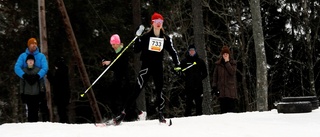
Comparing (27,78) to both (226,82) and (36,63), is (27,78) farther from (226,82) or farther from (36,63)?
(226,82)

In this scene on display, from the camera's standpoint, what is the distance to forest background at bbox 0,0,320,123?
15.8 m

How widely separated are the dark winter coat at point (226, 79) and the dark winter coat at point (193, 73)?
39 centimetres

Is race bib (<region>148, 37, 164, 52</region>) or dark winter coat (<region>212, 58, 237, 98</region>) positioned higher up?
race bib (<region>148, 37, 164, 52</region>)

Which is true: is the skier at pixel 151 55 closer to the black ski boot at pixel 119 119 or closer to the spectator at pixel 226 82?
the black ski boot at pixel 119 119

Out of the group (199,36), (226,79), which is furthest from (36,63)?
(199,36)

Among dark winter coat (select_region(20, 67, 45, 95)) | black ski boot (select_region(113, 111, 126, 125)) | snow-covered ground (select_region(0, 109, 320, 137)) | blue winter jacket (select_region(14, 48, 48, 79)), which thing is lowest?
snow-covered ground (select_region(0, 109, 320, 137))

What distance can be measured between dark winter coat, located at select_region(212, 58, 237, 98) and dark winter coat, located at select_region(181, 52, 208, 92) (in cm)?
39

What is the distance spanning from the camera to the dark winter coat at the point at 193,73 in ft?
31.4

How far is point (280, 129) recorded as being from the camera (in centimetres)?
571

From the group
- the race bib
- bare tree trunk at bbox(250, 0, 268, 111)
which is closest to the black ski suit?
the race bib

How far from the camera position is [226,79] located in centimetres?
951

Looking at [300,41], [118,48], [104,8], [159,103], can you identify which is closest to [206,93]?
[104,8]

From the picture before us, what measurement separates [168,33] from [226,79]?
45.9 ft

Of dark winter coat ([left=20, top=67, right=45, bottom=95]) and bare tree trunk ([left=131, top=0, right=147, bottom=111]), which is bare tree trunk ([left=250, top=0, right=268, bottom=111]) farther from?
dark winter coat ([left=20, top=67, right=45, bottom=95])
